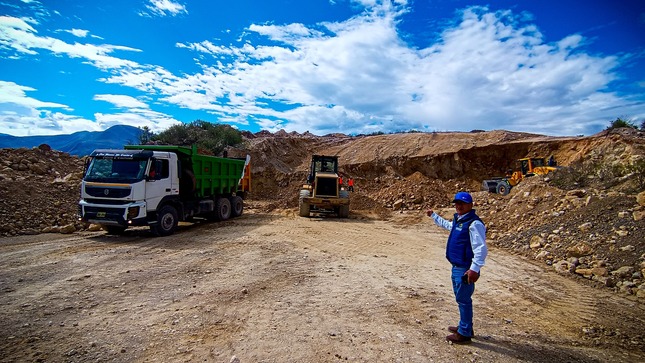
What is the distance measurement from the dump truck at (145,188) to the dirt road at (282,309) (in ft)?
3.66

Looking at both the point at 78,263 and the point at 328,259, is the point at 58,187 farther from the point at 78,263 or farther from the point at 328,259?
the point at 328,259

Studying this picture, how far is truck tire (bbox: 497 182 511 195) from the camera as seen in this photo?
1750 centimetres

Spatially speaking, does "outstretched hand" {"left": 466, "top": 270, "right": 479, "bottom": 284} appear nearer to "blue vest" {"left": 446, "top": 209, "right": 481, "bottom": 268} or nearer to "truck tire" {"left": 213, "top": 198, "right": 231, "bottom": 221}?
"blue vest" {"left": 446, "top": 209, "right": 481, "bottom": 268}

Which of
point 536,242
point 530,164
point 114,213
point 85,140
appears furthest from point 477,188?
point 85,140

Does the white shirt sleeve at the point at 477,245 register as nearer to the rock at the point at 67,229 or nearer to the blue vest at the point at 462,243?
the blue vest at the point at 462,243

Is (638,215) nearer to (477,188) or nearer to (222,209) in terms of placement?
(222,209)

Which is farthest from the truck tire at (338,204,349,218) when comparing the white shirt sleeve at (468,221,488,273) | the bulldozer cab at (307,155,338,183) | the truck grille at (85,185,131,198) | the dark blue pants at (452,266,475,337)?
the white shirt sleeve at (468,221,488,273)

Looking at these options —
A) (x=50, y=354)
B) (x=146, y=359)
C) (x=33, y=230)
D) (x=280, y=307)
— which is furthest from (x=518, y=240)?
(x=33, y=230)

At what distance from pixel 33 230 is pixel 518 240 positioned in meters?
13.4

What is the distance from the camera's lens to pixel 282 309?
4.76 metres

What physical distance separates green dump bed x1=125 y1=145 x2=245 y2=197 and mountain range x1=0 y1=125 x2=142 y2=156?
491 inches

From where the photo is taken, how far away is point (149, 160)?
31.7ft

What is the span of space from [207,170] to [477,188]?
16495mm

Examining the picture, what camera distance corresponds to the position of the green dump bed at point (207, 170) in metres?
11.2
